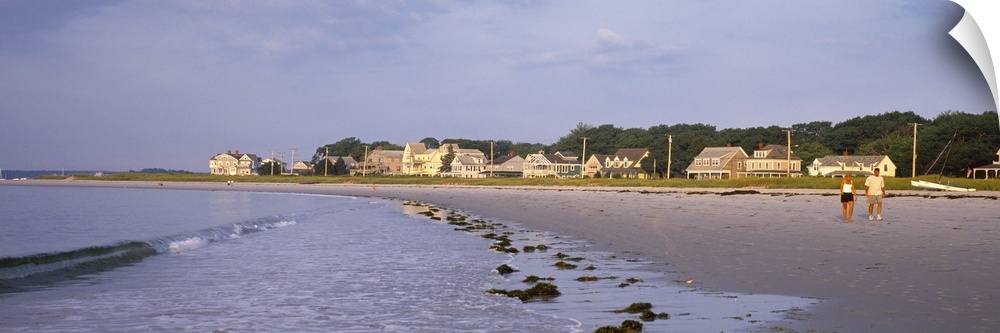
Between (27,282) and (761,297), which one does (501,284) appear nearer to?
(761,297)

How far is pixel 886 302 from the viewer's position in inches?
299

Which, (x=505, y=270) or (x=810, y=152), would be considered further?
(x=810, y=152)

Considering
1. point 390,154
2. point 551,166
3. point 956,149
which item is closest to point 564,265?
A: point 956,149

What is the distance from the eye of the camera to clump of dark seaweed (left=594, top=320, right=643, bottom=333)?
21.1 ft

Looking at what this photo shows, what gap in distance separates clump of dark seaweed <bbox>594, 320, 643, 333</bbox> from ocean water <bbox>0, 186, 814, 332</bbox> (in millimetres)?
170

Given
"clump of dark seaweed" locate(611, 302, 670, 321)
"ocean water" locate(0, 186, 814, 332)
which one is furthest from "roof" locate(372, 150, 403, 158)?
"clump of dark seaweed" locate(611, 302, 670, 321)

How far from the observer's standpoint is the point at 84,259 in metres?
14.3

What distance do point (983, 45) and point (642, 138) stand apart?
136 meters

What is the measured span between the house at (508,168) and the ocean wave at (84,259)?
377 ft

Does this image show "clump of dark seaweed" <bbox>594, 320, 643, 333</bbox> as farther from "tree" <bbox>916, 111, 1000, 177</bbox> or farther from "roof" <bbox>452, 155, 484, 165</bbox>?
"roof" <bbox>452, 155, 484, 165</bbox>

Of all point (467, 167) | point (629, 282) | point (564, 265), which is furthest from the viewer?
point (467, 167)

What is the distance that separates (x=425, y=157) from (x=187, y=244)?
137m

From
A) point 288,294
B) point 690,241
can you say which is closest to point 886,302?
point 288,294

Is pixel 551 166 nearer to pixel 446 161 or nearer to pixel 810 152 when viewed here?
pixel 446 161
